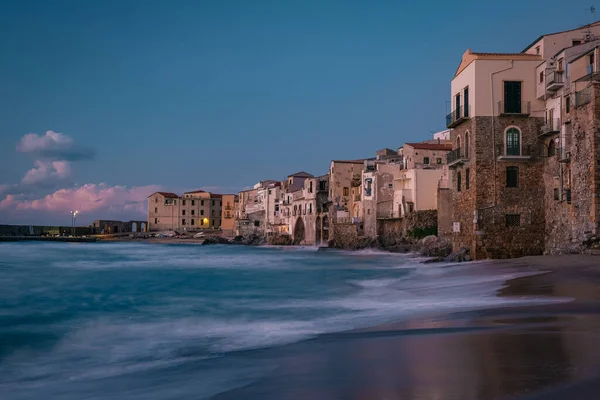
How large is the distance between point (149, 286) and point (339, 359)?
14.7 meters

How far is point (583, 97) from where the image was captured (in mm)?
20688

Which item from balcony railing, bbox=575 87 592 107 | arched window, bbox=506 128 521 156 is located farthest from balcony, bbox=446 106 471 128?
balcony railing, bbox=575 87 592 107

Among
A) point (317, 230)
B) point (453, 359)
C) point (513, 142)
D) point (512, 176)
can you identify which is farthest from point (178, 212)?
point (453, 359)

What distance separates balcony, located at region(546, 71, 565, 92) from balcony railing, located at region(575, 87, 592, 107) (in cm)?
228

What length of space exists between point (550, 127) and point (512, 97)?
2.22m

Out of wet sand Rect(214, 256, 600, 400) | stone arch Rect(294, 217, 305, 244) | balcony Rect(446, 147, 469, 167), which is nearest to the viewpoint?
wet sand Rect(214, 256, 600, 400)

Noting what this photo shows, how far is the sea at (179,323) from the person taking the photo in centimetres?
625

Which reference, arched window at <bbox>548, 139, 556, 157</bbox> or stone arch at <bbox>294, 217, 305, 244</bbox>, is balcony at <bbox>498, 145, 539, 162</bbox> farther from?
stone arch at <bbox>294, 217, 305, 244</bbox>

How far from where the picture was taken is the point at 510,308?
932cm

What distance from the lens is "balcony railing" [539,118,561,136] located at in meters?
23.8

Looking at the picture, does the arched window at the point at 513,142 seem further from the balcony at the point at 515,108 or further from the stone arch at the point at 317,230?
the stone arch at the point at 317,230

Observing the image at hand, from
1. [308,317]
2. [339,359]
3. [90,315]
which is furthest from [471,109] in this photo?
[339,359]

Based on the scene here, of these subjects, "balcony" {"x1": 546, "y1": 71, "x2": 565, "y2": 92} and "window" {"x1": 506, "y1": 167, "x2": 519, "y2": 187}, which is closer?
"balcony" {"x1": 546, "y1": 71, "x2": 565, "y2": 92}

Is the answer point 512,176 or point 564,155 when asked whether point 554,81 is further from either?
point 512,176
